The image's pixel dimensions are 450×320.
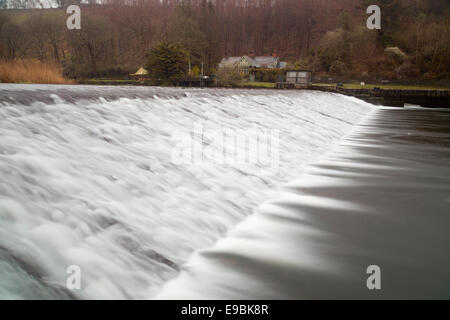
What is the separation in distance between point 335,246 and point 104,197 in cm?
182

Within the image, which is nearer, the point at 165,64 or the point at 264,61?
the point at 165,64

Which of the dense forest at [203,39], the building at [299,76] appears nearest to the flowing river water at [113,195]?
the dense forest at [203,39]

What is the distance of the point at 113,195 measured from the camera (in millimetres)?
2727

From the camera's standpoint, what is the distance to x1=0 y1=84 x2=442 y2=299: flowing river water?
1979 millimetres

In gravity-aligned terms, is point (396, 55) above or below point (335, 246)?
above

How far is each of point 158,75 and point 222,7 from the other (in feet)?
267

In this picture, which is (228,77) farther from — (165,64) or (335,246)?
(335,246)

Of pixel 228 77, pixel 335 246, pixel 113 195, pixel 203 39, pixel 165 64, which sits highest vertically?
pixel 203 39

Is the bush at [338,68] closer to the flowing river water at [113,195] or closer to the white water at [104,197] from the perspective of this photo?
the flowing river water at [113,195]

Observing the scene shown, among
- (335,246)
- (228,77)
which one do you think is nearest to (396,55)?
(228,77)

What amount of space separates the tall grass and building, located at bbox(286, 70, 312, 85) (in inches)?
1393

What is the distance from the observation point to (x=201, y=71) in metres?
51.7
